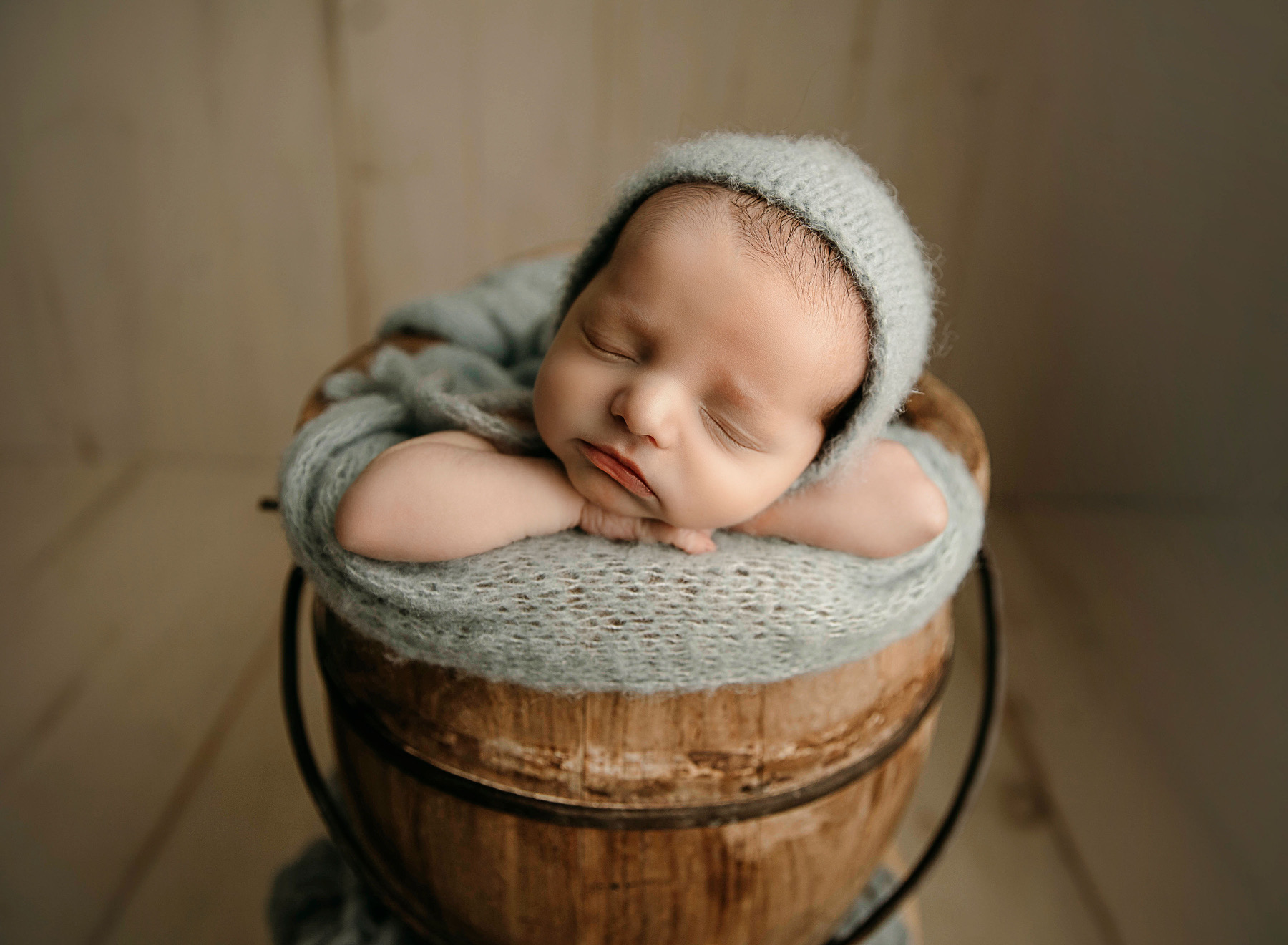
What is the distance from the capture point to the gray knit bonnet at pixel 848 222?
66cm

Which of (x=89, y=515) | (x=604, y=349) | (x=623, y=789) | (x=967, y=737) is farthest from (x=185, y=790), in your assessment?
(x=967, y=737)

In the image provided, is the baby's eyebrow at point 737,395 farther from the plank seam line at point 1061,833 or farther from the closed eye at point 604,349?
the plank seam line at point 1061,833

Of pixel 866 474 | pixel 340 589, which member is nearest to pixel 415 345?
pixel 340 589

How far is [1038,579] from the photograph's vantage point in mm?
1661

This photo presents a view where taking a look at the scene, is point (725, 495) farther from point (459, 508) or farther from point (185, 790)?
point (185, 790)

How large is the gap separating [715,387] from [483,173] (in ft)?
4.39

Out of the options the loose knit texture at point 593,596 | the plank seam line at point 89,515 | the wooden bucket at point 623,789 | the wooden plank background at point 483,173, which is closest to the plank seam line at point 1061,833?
the wooden plank background at point 483,173

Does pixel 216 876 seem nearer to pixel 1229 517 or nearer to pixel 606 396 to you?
pixel 606 396

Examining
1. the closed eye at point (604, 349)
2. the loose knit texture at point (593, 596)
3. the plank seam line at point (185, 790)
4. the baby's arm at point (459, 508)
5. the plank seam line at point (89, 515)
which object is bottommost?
the plank seam line at point (185, 790)

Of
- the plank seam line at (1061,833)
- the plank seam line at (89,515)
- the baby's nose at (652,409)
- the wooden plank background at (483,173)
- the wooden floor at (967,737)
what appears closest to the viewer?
the baby's nose at (652,409)

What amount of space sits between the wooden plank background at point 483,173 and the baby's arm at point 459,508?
894 mm

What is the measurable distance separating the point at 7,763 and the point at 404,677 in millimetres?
987

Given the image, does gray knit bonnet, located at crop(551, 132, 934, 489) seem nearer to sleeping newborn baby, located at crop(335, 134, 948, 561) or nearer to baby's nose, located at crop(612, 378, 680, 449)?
sleeping newborn baby, located at crop(335, 134, 948, 561)

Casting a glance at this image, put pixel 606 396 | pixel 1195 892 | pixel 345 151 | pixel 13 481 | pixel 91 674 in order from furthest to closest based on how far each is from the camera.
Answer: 1. pixel 13 481
2. pixel 345 151
3. pixel 91 674
4. pixel 1195 892
5. pixel 606 396
